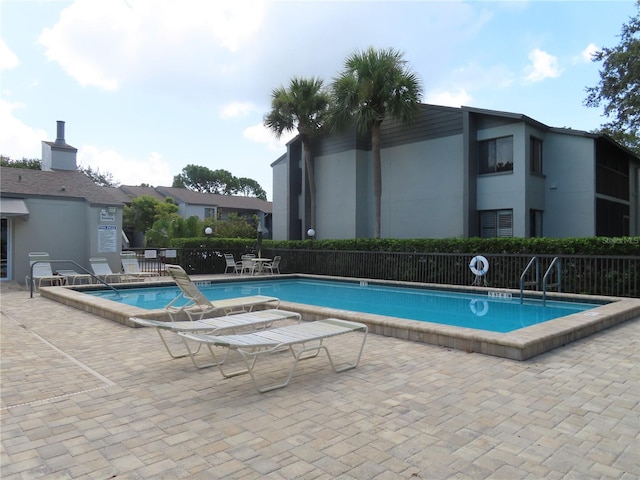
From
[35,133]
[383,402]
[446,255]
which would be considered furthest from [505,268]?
[35,133]

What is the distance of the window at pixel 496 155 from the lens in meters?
16.0

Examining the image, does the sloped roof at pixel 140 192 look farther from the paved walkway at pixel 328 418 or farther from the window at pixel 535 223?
the paved walkway at pixel 328 418

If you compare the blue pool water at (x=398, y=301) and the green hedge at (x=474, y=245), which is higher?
the green hedge at (x=474, y=245)

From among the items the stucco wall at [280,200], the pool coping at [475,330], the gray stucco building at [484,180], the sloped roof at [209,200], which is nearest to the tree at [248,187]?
the sloped roof at [209,200]

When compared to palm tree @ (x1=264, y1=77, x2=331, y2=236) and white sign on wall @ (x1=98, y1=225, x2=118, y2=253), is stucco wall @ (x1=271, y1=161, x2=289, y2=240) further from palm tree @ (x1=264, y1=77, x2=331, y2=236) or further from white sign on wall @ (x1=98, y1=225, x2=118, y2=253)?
white sign on wall @ (x1=98, y1=225, x2=118, y2=253)

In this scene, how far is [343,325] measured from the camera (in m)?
5.05

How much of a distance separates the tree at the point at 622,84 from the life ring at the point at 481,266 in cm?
1235

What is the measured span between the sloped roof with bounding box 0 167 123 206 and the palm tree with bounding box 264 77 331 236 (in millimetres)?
8024

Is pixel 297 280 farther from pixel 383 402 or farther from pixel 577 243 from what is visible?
pixel 383 402

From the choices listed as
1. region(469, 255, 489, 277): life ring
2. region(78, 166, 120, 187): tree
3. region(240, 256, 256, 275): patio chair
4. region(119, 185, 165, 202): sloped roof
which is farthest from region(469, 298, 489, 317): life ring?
region(78, 166, 120, 187): tree

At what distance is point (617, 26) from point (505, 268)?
48.9ft

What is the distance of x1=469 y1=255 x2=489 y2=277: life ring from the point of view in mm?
12961

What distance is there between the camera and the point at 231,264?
18578 mm

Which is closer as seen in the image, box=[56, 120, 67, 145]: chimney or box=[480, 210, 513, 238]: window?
box=[480, 210, 513, 238]: window
